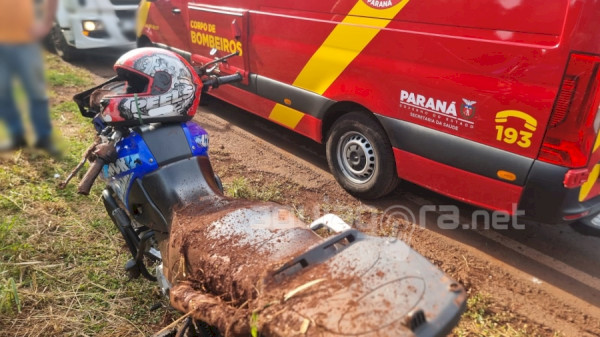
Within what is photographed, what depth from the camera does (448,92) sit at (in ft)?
9.70

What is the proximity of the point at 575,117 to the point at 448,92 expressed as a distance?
78 centimetres

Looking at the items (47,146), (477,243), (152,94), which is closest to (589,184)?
(477,243)

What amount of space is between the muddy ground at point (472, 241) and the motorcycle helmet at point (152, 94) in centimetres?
163

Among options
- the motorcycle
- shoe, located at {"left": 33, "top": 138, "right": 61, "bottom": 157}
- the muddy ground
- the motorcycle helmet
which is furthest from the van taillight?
shoe, located at {"left": 33, "top": 138, "right": 61, "bottom": 157}

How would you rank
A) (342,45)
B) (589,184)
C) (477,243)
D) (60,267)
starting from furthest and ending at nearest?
(342,45), (477,243), (60,267), (589,184)

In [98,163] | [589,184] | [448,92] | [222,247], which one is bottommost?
[589,184]

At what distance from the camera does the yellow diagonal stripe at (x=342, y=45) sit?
10.8 feet

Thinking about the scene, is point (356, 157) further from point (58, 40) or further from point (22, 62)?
point (22, 62)

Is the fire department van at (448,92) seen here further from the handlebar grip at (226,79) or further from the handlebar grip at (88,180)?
the handlebar grip at (88,180)

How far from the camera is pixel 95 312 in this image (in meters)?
2.57

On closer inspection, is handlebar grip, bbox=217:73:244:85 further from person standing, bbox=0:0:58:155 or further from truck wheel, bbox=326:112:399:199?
person standing, bbox=0:0:58:155

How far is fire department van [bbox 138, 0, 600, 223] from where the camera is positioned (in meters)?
2.46

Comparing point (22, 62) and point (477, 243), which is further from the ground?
point (22, 62)

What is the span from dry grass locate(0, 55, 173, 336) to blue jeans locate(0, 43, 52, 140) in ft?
4.73
